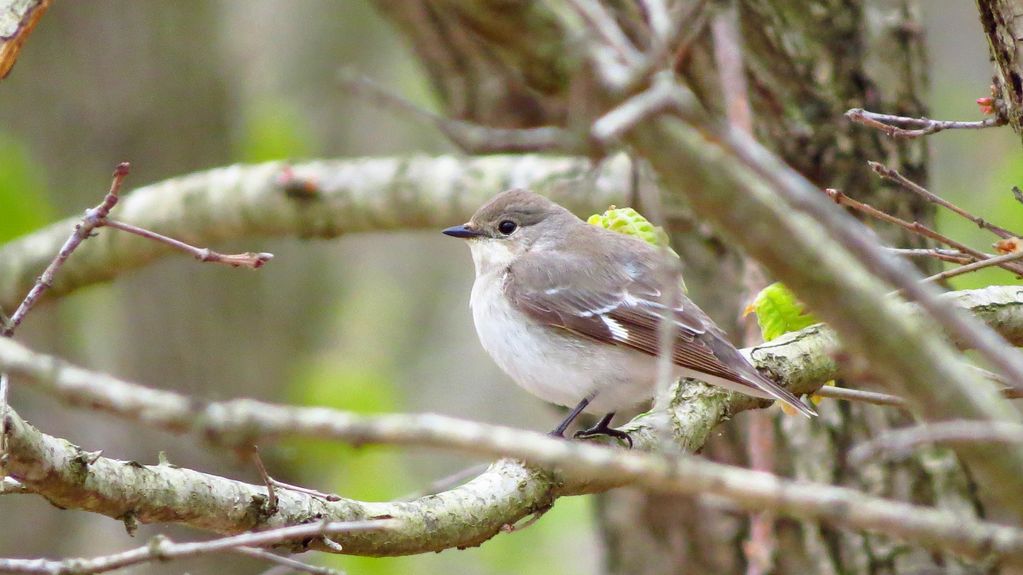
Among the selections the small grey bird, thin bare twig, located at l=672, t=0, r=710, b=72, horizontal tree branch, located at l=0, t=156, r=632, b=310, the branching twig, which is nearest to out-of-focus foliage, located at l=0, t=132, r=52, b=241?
horizontal tree branch, located at l=0, t=156, r=632, b=310

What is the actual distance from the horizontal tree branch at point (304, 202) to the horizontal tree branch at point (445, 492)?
6.89 feet

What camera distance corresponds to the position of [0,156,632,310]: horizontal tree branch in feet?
18.6

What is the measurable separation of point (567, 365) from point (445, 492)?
1.39 meters

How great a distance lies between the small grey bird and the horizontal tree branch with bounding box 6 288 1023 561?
0.30 meters

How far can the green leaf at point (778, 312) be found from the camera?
3348 mm

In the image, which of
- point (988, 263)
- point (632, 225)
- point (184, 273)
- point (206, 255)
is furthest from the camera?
point (184, 273)

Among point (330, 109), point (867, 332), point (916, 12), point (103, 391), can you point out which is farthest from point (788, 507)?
point (330, 109)

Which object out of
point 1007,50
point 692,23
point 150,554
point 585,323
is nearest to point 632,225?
point 585,323

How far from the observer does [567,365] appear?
13.7 ft

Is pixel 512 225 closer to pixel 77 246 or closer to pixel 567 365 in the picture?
pixel 567 365

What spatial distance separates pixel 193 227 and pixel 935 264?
3.75 metres

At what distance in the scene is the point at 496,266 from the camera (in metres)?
4.75

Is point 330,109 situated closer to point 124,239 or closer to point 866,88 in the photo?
point 124,239

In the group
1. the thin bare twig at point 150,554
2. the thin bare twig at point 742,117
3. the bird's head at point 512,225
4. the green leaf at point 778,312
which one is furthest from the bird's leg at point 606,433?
the thin bare twig at point 150,554
